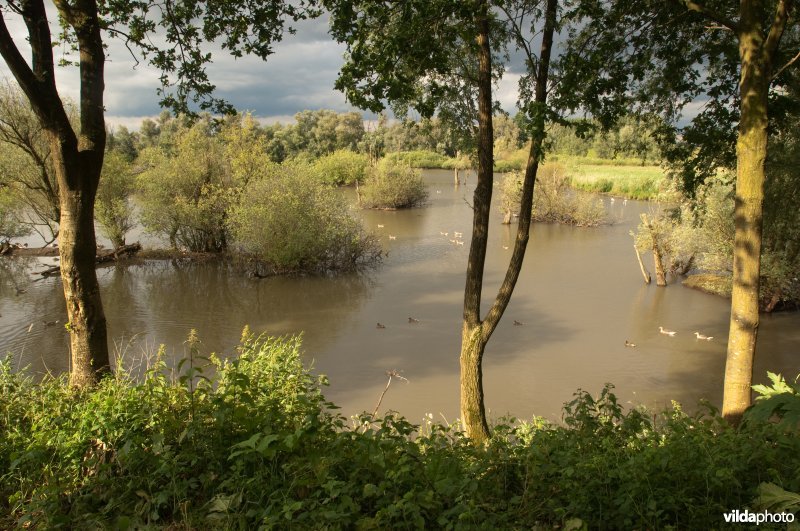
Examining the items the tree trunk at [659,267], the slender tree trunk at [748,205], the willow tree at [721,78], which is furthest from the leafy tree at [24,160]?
the tree trunk at [659,267]

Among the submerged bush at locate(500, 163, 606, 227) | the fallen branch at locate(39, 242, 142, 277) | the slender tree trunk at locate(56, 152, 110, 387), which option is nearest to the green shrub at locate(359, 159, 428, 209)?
the submerged bush at locate(500, 163, 606, 227)

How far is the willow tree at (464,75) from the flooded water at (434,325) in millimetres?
3785

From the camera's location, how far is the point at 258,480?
3367mm

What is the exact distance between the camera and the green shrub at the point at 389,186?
4109cm

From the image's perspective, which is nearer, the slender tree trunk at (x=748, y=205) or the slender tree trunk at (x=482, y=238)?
the slender tree trunk at (x=748, y=205)

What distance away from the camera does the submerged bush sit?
33.4 m

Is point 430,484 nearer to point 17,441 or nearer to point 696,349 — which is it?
point 17,441

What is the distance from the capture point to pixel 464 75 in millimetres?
7309

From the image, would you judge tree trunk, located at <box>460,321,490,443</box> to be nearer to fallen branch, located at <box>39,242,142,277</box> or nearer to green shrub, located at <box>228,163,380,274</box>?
green shrub, located at <box>228,163,380,274</box>

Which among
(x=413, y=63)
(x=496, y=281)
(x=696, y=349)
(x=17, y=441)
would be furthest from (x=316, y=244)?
(x=17, y=441)

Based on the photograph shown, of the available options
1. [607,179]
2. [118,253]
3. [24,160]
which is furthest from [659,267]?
[607,179]

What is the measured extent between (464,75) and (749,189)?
3886mm

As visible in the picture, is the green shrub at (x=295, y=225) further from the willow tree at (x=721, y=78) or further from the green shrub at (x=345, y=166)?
the green shrub at (x=345, y=166)

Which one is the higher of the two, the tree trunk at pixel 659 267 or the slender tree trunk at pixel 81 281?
the slender tree trunk at pixel 81 281
